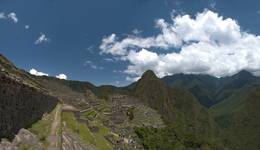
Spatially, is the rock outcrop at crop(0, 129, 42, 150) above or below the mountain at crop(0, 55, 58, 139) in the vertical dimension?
below

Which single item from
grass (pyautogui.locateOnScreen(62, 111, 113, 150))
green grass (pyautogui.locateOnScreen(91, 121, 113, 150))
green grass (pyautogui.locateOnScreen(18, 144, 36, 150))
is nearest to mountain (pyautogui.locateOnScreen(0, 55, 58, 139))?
green grass (pyautogui.locateOnScreen(18, 144, 36, 150))

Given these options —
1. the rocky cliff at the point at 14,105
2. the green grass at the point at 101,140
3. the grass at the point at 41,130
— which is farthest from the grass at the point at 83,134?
the rocky cliff at the point at 14,105

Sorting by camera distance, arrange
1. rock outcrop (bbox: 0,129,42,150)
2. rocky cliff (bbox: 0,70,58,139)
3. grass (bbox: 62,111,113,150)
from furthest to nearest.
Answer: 1. grass (bbox: 62,111,113,150)
2. rocky cliff (bbox: 0,70,58,139)
3. rock outcrop (bbox: 0,129,42,150)

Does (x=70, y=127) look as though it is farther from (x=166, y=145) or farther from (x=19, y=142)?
(x=166, y=145)

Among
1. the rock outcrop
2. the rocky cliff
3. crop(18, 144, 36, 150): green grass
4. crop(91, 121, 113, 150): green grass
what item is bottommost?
crop(91, 121, 113, 150): green grass

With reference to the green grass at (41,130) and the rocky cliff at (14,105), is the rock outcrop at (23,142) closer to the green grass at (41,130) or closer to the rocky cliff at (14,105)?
the rocky cliff at (14,105)

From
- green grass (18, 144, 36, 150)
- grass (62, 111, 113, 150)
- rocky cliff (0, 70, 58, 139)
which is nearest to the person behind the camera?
rocky cliff (0, 70, 58, 139)

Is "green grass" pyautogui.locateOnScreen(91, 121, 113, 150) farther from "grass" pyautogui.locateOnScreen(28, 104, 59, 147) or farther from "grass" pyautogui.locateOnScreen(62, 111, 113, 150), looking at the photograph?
"grass" pyautogui.locateOnScreen(28, 104, 59, 147)

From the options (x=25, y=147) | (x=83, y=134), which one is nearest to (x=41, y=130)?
(x=25, y=147)

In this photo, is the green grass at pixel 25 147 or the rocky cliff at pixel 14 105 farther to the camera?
the green grass at pixel 25 147

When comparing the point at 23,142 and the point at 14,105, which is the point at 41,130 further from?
the point at 23,142

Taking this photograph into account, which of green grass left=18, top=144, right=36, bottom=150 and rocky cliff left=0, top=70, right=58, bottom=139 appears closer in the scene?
rocky cliff left=0, top=70, right=58, bottom=139
